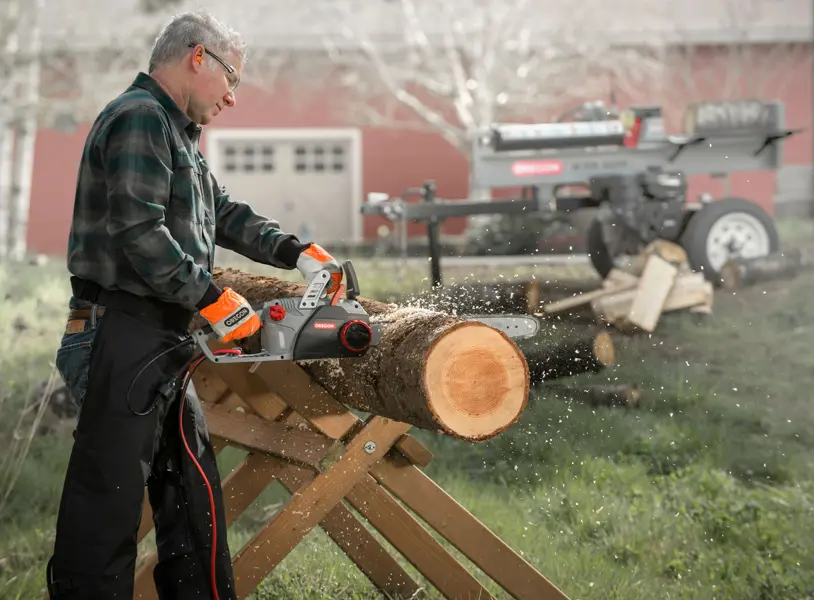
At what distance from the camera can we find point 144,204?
9.50 ft

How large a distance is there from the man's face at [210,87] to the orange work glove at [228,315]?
1.88ft

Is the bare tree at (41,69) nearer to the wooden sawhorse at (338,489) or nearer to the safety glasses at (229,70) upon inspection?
the wooden sawhorse at (338,489)

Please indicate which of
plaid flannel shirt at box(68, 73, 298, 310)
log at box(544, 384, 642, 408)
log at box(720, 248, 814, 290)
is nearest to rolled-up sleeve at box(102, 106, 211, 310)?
plaid flannel shirt at box(68, 73, 298, 310)

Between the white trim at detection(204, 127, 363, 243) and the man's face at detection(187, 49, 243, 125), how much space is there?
16.4 m

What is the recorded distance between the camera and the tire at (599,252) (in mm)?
9859

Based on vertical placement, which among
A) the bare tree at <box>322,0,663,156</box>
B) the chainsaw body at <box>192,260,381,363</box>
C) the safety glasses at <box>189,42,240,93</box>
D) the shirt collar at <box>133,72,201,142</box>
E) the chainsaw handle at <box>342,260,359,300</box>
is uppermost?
the bare tree at <box>322,0,663,156</box>

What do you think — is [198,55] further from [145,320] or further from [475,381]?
[475,381]

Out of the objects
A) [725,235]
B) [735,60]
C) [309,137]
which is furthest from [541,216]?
[735,60]

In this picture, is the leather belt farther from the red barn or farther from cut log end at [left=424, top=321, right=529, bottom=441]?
the red barn

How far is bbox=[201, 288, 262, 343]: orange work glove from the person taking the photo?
295cm

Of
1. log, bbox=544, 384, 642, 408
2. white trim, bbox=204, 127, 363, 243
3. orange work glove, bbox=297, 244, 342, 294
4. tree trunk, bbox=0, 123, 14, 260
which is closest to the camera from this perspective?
orange work glove, bbox=297, 244, 342, 294

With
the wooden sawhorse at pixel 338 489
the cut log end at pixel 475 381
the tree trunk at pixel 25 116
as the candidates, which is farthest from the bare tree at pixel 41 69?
the cut log end at pixel 475 381

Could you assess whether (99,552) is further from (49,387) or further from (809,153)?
(809,153)

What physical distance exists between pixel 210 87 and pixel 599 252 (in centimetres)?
749
